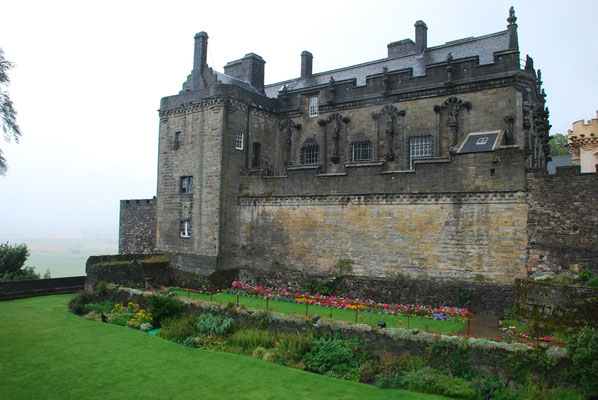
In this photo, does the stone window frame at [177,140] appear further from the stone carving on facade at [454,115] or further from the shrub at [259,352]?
the shrub at [259,352]

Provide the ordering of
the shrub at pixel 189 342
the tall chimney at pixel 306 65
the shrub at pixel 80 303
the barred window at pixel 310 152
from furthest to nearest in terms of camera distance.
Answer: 1. the tall chimney at pixel 306 65
2. the barred window at pixel 310 152
3. the shrub at pixel 80 303
4. the shrub at pixel 189 342

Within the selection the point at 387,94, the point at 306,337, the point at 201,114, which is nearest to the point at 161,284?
the point at 201,114

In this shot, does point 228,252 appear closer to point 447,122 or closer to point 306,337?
point 306,337

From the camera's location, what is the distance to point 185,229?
26.1 metres

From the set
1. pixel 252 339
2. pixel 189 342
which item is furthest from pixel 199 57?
pixel 252 339

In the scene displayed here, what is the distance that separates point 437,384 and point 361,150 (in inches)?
673

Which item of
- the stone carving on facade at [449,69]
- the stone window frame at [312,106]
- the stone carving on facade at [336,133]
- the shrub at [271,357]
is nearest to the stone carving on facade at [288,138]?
the stone window frame at [312,106]

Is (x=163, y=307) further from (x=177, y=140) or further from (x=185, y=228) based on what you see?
(x=177, y=140)

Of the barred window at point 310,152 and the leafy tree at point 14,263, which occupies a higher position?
the barred window at point 310,152

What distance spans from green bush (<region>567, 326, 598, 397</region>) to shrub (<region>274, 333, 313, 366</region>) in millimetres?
6717

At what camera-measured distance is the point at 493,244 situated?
1786 centimetres

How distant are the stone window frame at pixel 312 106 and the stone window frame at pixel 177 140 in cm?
803

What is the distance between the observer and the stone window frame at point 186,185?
2611 cm

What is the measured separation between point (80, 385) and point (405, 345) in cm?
842
